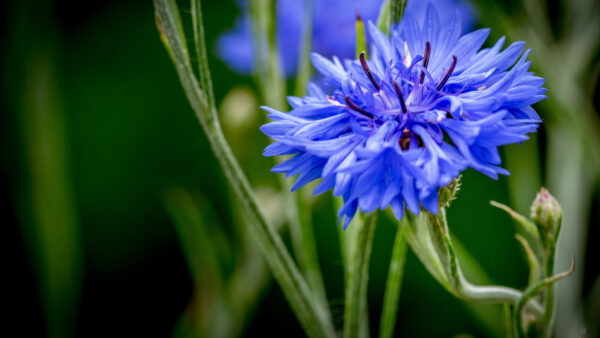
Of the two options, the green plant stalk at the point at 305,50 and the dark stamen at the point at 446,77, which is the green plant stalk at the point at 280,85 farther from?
the dark stamen at the point at 446,77

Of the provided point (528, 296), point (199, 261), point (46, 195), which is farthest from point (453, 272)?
point (46, 195)

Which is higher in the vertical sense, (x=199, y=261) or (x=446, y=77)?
(x=446, y=77)

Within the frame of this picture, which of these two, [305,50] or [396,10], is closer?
[396,10]

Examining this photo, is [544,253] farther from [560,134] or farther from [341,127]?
[560,134]

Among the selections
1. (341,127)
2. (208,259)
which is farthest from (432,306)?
(341,127)

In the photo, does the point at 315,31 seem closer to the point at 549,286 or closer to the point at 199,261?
the point at 199,261

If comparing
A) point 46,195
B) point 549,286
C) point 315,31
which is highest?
point 315,31
